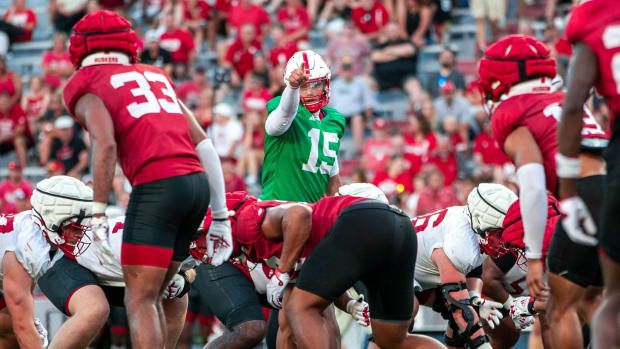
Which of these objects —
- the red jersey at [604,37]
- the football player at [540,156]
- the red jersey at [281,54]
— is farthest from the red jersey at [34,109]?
the red jersey at [604,37]

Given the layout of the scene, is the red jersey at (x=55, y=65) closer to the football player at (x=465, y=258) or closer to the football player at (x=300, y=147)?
the football player at (x=300, y=147)

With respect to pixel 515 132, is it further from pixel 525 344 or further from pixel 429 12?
pixel 429 12

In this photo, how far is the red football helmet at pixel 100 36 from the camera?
5691 millimetres

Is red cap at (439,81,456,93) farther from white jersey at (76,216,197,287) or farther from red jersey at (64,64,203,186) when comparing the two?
red jersey at (64,64,203,186)

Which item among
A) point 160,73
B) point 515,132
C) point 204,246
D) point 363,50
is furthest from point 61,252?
point 363,50

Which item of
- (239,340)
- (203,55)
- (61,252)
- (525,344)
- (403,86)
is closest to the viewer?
(239,340)

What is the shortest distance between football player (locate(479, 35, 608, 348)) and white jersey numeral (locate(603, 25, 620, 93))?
77 centimetres

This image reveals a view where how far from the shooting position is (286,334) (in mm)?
6086

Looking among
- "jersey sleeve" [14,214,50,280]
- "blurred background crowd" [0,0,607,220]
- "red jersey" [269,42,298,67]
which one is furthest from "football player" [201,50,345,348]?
"red jersey" [269,42,298,67]

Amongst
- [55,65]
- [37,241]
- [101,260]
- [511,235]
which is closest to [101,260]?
[101,260]

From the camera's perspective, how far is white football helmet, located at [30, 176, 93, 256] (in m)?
6.62

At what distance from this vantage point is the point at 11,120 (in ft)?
50.5

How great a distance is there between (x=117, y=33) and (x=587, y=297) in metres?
2.95

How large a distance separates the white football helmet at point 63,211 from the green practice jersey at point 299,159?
4.13 feet
